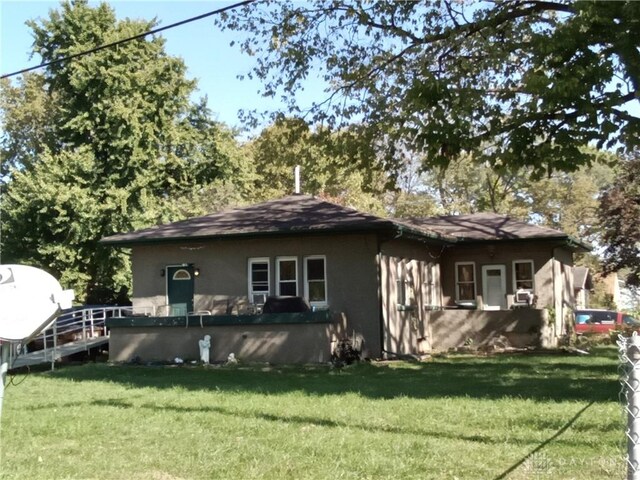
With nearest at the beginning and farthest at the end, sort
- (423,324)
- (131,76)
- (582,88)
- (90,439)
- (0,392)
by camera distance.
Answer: (0,392), (90,439), (582,88), (423,324), (131,76)

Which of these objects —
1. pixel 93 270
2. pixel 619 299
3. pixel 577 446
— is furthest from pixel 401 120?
pixel 619 299

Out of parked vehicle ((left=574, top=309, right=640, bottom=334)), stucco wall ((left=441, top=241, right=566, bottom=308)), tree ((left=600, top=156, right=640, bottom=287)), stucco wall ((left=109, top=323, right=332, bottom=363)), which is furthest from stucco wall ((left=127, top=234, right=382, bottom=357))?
parked vehicle ((left=574, top=309, right=640, bottom=334))

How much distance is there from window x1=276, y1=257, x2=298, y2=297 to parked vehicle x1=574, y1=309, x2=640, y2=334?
48.4 ft

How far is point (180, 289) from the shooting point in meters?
19.6

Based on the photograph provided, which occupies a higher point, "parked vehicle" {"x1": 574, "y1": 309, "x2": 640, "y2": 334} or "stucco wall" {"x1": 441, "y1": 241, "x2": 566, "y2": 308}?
"stucco wall" {"x1": 441, "y1": 241, "x2": 566, "y2": 308}

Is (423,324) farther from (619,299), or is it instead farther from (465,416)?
(619,299)

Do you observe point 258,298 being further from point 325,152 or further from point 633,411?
point 633,411

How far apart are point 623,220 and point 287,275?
12.9 m

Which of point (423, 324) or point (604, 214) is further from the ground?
point (604, 214)

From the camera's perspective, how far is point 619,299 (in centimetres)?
5722

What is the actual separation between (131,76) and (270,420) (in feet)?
80.5

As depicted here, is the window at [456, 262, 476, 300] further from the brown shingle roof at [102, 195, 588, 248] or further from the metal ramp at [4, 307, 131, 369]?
the metal ramp at [4, 307, 131, 369]

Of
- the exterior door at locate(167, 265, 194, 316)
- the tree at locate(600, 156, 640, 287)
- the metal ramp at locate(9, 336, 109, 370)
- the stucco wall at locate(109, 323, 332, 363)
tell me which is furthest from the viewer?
the tree at locate(600, 156, 640, 287)

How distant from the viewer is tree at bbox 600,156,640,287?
24.5m
